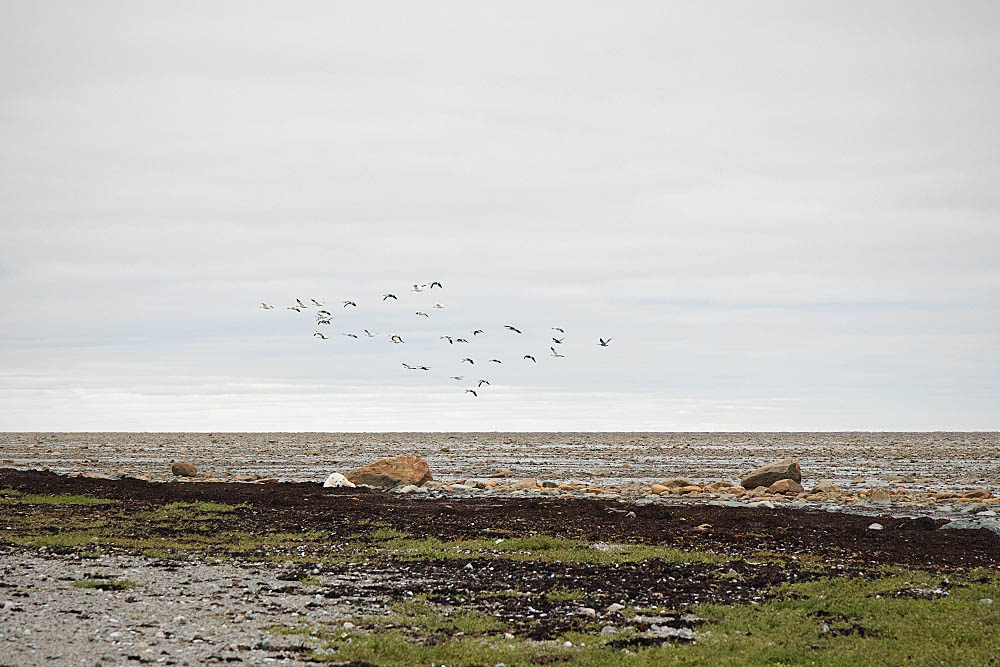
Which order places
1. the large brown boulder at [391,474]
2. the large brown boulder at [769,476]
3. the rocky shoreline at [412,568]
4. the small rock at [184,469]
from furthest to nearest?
1. the small rock at [184,469]
2. the large brown boulder at [391,474]
3. the large brown boulder at [769,476]
4. the rocky shoreline at [412,568]

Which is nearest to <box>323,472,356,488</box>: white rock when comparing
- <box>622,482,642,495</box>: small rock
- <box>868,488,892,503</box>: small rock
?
<box>622,482,642,495</box>: small rock

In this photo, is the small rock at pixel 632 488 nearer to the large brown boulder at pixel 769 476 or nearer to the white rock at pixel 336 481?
the large brown boulder at pixel 769 476

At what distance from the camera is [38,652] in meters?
13.6

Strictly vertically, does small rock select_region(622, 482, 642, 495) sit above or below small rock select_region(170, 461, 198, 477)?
above

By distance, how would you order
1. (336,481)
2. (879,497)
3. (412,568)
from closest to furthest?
1. (412,568)
2. (879,497)
3. (336,481)

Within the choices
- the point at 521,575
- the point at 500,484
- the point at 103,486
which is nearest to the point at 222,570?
the point at 521,575

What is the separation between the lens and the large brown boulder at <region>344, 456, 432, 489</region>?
46.5 meters

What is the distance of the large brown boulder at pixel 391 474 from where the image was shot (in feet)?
152

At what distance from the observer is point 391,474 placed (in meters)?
46.7

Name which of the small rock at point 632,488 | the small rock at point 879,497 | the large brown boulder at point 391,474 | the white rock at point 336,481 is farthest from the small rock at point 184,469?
the small rock at point 879,497

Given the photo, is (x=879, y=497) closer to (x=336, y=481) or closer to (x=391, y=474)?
(x=391, y=474)

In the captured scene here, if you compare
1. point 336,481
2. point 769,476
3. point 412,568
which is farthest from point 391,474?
point 412,568

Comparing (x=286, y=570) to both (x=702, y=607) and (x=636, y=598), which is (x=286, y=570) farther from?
(x=702, y=607)

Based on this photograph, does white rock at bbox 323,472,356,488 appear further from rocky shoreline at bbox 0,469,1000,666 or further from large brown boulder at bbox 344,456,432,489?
rocky shoreline at bbox 0,469,1000,666
